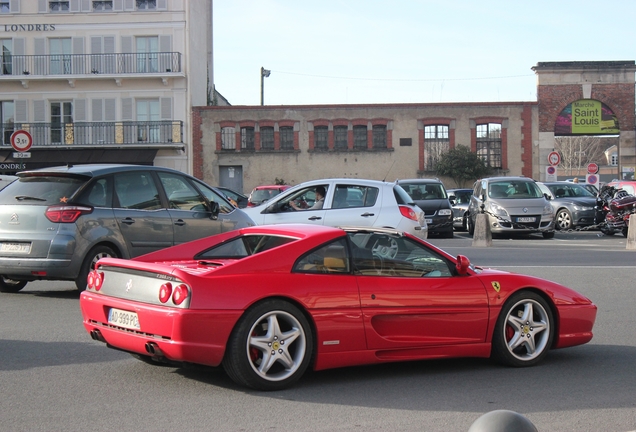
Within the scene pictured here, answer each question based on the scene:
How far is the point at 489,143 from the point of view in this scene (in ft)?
156

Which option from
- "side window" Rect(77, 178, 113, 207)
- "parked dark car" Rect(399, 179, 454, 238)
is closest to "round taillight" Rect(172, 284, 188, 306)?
"side window" Rect(77, 178, 113, 207)

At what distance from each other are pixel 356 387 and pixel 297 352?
581 millimetres

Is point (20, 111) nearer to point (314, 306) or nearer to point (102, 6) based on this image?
point (102, 6)

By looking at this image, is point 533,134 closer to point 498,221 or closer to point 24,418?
point 498,221

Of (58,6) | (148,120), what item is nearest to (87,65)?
(58,6)

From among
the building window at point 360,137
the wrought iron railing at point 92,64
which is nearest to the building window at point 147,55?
the wrought iron railing at point 92,64

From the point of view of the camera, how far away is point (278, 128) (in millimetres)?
47562

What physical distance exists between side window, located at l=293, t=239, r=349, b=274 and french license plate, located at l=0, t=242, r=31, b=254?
17.7 ft

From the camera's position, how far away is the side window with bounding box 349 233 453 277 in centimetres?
670

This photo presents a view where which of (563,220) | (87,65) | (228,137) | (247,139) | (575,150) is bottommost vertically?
(563,220)

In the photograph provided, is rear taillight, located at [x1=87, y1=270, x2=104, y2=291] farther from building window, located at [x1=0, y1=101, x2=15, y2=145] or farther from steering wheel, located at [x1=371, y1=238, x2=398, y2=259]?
building window, located at [x1=0, y1=101, x2=15, y2=145]

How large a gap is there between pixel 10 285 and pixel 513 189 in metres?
17.2

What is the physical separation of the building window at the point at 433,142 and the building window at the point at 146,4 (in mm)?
16810

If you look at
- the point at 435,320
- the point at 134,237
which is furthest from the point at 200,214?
the point at 435,320
